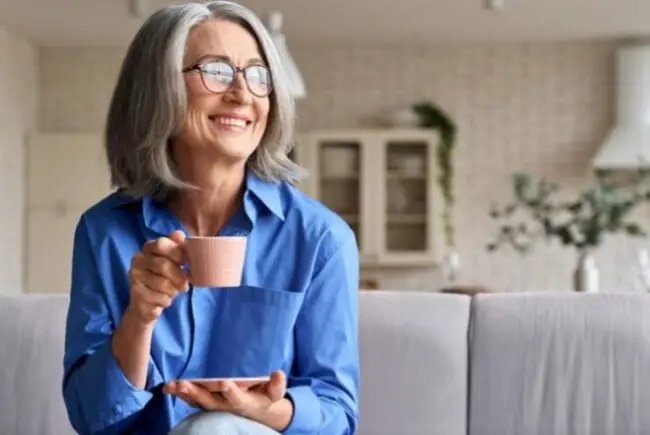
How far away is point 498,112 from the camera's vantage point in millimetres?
7395

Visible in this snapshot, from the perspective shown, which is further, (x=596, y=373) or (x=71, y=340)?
(x=596, y=373)

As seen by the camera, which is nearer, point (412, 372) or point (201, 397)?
point (201, 397)

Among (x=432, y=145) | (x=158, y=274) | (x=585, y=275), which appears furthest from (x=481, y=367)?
(x=432, y=145)

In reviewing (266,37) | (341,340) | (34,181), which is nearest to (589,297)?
(341,340)

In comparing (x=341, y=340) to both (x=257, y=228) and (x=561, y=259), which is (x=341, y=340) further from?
(x=561, y=259)

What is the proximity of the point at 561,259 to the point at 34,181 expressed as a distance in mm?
3514

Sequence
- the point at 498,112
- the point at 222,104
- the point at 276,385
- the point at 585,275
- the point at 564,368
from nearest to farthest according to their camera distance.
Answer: the point at 276,385, the point at 222,104, the point at 564,368, the point at 585,275, the point at 498,112

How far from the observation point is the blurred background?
7.16m

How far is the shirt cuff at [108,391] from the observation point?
5.03 feet

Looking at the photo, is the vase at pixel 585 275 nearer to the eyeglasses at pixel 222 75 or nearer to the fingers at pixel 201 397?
the eyeglasses at pixel 222 75

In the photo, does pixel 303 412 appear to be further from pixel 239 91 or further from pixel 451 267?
pixel 451 267

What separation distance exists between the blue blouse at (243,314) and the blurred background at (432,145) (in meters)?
5.39

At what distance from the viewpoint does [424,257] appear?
7188 mm

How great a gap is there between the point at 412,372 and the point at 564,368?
13.0 inches
